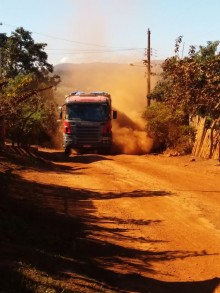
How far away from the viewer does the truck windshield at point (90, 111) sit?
1042 inches

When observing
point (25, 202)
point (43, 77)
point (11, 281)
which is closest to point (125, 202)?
point (25, 202)

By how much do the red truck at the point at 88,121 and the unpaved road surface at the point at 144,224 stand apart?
8204 millimetres

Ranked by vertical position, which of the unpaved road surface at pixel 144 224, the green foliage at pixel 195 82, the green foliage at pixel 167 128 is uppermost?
the green foliage at pixel 195 82

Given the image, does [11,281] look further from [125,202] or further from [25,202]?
[125,202]

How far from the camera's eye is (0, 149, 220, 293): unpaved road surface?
6.83 meters

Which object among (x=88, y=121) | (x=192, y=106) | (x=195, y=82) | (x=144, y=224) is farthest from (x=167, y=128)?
(x=144, y=224)

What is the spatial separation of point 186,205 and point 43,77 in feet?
156

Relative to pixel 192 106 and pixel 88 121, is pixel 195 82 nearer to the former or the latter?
pixel 192 106

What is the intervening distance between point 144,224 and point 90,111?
17.1m

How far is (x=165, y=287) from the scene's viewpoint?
646 centimetres

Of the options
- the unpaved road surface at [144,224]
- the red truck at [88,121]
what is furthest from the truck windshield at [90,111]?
the unpaved road surface at [144,224]

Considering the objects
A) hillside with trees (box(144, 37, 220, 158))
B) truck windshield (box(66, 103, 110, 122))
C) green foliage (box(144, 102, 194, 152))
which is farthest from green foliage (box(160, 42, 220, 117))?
truck windshield (box(66, 103, 110, 122))

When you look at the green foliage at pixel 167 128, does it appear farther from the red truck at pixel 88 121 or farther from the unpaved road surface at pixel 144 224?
the unpaved road surface at pixel 144 224

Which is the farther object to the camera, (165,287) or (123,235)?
(123,235)
